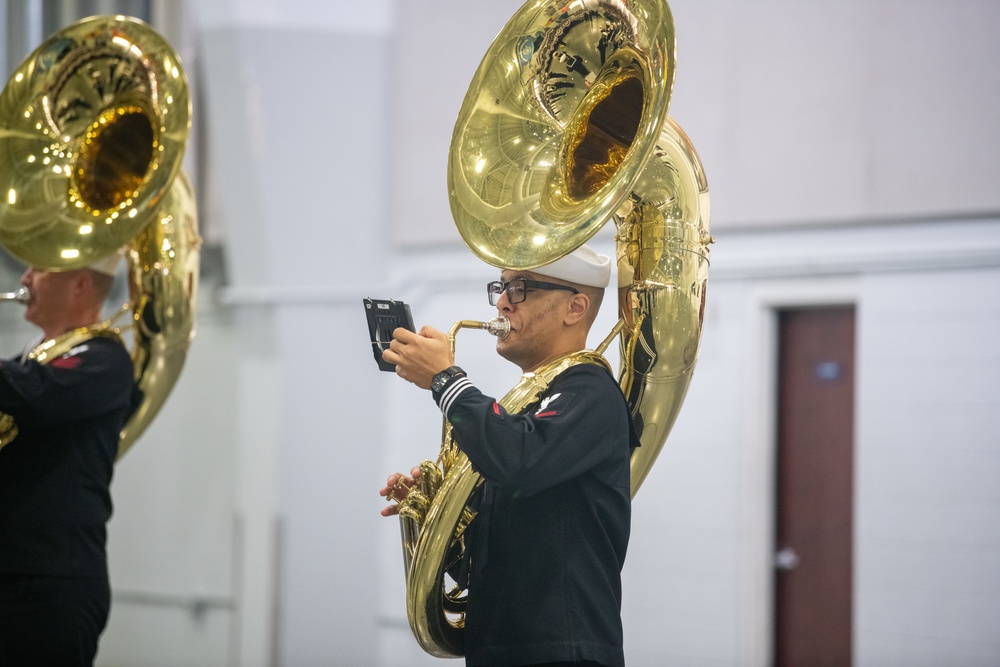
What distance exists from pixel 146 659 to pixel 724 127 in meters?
3.50

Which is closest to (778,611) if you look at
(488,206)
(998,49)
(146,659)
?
(998,49)

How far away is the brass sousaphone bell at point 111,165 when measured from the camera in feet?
9.12

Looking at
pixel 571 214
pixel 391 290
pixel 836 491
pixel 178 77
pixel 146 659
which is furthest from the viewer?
pixel 146 659

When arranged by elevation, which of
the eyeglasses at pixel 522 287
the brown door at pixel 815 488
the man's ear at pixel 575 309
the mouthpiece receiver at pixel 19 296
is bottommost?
the brown door at pixel 815 488

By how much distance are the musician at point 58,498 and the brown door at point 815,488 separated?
2419mm

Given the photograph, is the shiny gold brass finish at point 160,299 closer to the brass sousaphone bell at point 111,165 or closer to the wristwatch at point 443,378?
the brass sousaphone bell at point 111,165

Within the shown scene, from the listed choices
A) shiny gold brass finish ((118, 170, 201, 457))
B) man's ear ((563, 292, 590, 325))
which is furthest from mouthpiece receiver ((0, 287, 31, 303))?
man's ear ((563, 292, 590, 325))

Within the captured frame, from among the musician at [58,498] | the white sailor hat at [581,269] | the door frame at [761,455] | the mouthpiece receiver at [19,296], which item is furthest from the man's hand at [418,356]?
the door frame at [761,455]

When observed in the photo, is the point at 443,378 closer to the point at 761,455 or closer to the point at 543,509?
the point at 543,509

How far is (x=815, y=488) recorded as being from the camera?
3.99m

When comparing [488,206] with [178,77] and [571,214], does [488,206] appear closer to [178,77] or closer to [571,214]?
[571,214]

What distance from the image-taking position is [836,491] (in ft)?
13.0

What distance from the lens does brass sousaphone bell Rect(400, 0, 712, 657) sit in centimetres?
196

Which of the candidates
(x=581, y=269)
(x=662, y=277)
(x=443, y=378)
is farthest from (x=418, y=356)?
(x=662, y=277)
